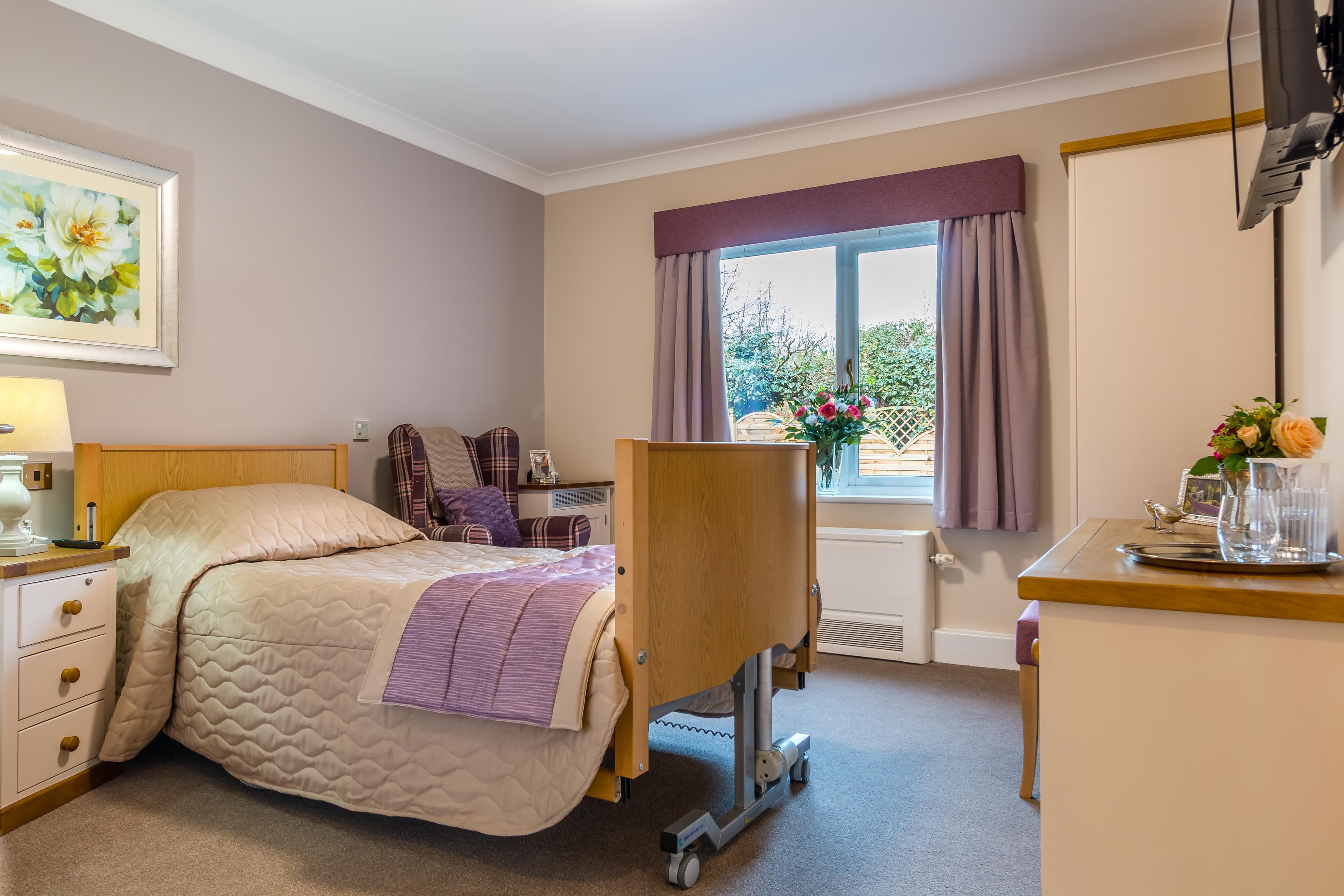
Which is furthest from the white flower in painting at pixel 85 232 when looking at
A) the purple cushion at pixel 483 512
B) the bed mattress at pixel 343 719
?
the purple cushion at pixel 483 512

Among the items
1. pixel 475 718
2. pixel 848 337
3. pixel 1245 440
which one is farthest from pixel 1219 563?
pixel 848 337

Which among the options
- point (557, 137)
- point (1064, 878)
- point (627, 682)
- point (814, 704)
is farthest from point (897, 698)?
point (557, 137)

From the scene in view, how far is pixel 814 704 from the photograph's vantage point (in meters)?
3.21

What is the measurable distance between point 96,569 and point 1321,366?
3208mm

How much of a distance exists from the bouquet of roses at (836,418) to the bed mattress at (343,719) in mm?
1898

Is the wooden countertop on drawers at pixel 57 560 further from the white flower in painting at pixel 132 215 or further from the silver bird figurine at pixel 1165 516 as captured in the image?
the silver bird figurine at pixel 1165 516

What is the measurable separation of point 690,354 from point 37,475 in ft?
9.40

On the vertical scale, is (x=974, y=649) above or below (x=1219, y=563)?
below

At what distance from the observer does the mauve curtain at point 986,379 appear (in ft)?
12.0

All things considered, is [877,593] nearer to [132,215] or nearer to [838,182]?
[838,182]

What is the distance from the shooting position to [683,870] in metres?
1.84

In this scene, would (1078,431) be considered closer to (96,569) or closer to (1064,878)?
(1064,878)

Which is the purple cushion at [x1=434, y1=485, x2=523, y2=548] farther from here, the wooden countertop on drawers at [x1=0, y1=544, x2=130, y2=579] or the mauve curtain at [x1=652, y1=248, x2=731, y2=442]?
the wooden countertop on drawers at [x1=0, y1=544, x2=130, y2=579]

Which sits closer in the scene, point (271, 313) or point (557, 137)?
point (271, 313)
